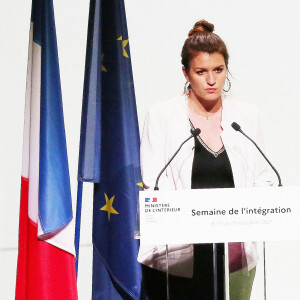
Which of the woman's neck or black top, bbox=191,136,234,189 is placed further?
the woman's neck

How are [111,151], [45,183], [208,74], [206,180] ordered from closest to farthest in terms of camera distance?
[206,180] < [208,74] < [45,183] < [111,151]

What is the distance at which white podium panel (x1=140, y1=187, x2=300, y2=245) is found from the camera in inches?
98.1

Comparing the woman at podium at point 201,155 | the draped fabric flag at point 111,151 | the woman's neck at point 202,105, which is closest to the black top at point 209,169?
the woman at podium at point 201,155

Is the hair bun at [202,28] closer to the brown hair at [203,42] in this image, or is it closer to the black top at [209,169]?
the brown hair at [203,42]

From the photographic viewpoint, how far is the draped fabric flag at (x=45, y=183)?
3.35 metres

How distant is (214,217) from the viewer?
250 cm

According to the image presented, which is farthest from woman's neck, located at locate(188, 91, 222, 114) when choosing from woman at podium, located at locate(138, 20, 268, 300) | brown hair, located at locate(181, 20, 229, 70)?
brown hair, located at locate(181, 20, 229, 70)

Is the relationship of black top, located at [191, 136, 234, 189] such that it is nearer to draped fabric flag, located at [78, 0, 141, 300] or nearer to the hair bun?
draped fabric flag, located at [78, 0, 141, 300]

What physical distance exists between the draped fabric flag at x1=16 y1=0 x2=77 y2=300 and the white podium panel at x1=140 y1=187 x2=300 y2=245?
977 mm

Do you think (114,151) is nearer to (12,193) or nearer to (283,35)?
(12,193)

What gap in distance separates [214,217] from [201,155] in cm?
64

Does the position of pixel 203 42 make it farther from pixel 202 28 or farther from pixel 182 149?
pixel 182 149

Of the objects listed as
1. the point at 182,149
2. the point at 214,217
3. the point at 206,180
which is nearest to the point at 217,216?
the point at 214,217

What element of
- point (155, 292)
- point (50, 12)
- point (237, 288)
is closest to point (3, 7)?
point (50, 12)
